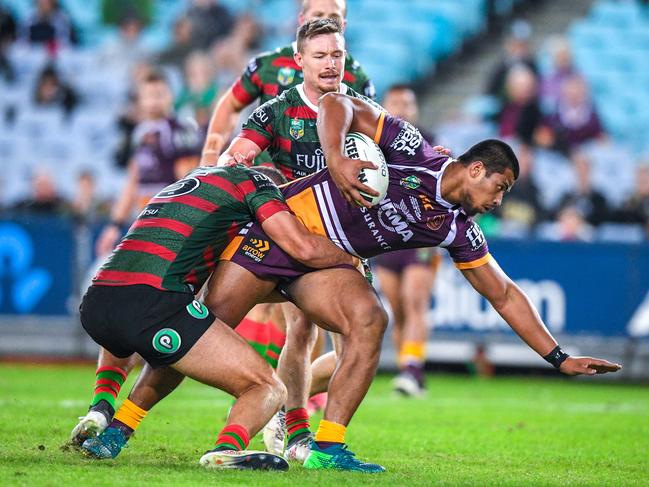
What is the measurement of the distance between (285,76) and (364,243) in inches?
76.0

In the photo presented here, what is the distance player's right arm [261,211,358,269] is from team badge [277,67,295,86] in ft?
6.51

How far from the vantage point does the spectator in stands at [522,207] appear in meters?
14.7

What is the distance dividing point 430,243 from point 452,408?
3900 millimetres

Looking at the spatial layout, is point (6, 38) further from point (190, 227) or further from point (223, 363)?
point (223, 363)

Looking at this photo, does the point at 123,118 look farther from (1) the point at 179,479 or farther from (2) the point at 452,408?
(1) the point at 179,479

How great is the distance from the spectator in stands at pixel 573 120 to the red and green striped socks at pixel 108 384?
11.1 metres

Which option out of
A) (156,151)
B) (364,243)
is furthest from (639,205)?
(364,243)

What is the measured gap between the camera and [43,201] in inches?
601

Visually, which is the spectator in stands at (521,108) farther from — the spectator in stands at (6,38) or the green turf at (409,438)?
the spectator in stands at (6,38)

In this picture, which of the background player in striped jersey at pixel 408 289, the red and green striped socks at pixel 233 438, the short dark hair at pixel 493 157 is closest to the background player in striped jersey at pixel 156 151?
the background player in striped jersey at pixel 408 289

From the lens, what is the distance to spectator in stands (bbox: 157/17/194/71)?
1828cm

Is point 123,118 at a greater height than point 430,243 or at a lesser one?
greater

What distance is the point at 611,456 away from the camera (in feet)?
22.2

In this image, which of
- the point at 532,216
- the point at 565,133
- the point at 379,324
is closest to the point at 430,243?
the point at 379,324
